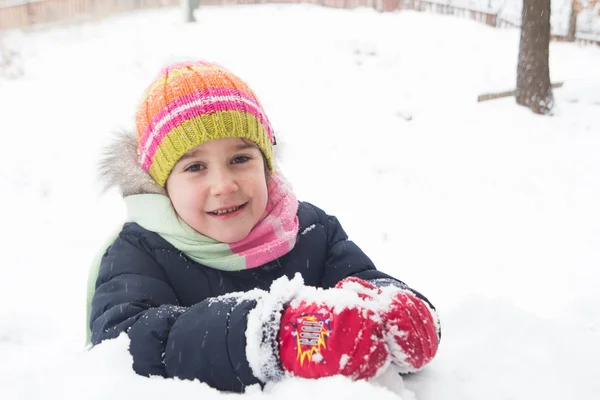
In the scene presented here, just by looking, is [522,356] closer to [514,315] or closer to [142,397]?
[514,315]

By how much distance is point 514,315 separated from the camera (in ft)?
8.04

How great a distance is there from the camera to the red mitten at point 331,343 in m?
1.47

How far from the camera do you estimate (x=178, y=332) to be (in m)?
1.69

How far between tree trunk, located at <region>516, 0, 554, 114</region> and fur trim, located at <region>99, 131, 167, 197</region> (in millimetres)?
7536

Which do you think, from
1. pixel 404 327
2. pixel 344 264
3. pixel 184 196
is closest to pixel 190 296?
pixel 184 196

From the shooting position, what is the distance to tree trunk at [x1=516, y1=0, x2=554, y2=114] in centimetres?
834

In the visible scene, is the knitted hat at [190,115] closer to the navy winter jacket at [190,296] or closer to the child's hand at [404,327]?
the navy winter jacket at [190,296]

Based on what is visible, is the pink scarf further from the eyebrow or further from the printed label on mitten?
the printed label on mitten

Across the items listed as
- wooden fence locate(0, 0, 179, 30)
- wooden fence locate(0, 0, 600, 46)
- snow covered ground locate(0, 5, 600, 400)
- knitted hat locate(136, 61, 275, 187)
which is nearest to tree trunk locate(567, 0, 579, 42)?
wooden fence locate(0, 0, 600, 46)

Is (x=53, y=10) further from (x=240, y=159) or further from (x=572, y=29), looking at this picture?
(x=572, y=29)

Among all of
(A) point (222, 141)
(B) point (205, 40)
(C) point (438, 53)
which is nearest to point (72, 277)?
(A) point (222, 141)

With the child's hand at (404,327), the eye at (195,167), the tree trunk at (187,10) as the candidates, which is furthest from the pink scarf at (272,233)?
the tree trunk at (187,10)

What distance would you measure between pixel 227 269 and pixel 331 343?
0.76m

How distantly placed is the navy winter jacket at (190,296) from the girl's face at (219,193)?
154 millimetres
